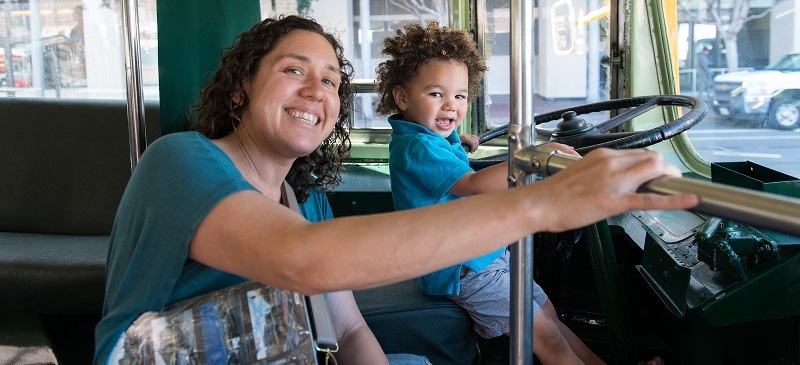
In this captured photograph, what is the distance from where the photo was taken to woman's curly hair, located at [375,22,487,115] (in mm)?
2080

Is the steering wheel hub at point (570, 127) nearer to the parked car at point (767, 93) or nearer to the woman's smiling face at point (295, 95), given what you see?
the woman's smiling face at point (295, 95)

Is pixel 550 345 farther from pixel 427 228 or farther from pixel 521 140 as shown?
pixel 427 228

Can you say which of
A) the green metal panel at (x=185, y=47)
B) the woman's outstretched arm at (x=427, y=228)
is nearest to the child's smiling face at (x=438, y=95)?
the green metal panel at (x=185, y=47)

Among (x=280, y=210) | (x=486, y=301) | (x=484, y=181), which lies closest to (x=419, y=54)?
(x=484, y=181)

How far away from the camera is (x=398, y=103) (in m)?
2.14

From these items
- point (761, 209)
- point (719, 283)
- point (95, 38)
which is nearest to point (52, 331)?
point (95, 38)

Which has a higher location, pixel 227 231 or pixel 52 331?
pixel 227 231

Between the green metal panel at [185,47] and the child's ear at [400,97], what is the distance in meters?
0.47

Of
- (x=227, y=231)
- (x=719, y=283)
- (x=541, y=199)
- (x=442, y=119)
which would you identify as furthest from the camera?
(x=442, y=119)

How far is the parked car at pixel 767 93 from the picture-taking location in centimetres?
266

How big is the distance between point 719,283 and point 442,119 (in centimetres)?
80

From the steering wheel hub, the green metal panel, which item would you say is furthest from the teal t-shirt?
the steering wheel hub

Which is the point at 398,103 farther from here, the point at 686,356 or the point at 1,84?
the point at 1,84

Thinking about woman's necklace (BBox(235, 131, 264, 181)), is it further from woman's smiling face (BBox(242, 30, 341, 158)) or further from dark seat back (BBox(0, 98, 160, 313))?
dark seat back (BBox(0, 98, 160, 313))
